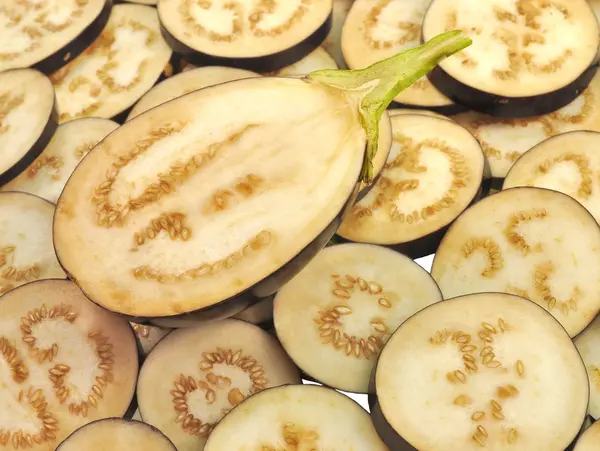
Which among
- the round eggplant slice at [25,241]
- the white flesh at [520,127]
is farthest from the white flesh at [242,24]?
the round eggplant slice at [25,241]

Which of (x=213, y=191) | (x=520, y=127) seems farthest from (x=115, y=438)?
(x=520, y=127)

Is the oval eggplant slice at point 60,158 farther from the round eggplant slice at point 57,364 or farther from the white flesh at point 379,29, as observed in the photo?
the white flesh at point 379,29

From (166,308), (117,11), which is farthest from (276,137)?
(117,11)

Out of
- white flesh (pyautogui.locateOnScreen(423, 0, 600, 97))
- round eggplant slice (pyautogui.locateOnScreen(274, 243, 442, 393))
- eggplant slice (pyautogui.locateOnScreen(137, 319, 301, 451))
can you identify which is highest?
white flesh (pyautogui.locateOnScreen(423, 0, 600, 97))

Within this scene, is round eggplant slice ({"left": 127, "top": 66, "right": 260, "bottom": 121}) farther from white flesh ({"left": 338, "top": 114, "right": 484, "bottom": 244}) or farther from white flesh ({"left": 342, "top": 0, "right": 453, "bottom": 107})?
white flesh ({"left": 338, "top": 114, "right": 484, "bottom": 244})

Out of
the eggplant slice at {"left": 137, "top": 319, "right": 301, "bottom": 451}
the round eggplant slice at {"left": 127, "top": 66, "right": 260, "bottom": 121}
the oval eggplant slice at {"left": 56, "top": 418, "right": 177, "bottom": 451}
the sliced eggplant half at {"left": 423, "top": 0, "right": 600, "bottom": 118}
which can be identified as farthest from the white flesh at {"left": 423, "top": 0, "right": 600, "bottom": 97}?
the oval eggplant slice at {"left": 56, "top": 418, "right": 177, "bottom": 451}
